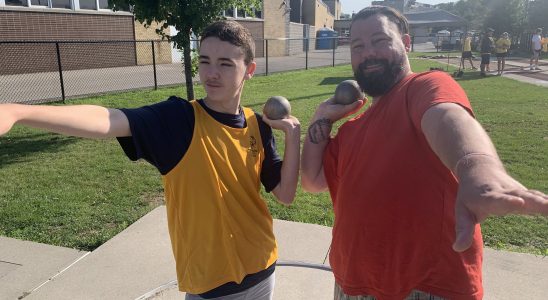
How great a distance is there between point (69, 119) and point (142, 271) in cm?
225

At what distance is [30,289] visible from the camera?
132 inches

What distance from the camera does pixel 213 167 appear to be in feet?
6.46

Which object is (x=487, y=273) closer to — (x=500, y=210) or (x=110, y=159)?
(x=500, y=210)

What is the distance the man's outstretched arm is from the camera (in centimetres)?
100

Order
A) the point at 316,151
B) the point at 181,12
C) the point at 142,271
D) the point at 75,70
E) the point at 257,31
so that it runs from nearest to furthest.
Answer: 1. the point at 316,151
2. the point at 142,271
3. the point at 181,12
4. the point at 75,70
5. the point at 257,31

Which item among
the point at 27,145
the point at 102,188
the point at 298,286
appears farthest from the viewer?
the point at 27,145

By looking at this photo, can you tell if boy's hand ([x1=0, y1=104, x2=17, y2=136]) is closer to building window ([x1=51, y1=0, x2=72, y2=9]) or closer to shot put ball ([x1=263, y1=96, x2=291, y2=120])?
shot put ball ([x1=263, y1=96, x2=291, y2=120])

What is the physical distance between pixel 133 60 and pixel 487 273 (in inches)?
789

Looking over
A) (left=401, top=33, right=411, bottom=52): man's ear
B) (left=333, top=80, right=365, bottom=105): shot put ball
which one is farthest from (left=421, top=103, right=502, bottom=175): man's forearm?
(left=333, top=80, right=365, bottom=105): shot put ball

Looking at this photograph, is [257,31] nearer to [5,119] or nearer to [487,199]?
[5,119]

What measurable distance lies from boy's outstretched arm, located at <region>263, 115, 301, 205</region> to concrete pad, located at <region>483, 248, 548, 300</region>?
1996 mm

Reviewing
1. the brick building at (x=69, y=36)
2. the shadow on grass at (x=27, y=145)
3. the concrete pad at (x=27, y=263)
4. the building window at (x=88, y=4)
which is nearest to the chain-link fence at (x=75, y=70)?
the brick building at (x=69, y=36)

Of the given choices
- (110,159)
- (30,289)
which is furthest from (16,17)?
(30,289)

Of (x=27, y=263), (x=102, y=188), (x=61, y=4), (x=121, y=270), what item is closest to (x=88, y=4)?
(x=61, y=4)
